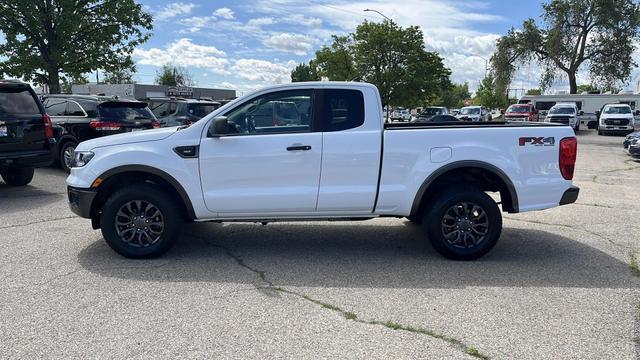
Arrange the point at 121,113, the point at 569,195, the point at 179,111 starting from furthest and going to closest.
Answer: the point at 179,111, the point at 121,113, the point at 569,195

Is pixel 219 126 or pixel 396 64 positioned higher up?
pixel 396 64

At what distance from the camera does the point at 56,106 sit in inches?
464

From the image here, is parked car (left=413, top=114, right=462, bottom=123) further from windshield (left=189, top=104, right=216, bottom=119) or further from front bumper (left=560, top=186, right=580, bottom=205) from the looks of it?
windshield (left=189, top=104, right=216, bottom=119)

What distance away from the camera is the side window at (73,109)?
A: 11320 mm

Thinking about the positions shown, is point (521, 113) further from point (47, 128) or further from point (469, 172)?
point (47, 128)

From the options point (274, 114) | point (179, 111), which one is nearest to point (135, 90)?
point (179, 111)

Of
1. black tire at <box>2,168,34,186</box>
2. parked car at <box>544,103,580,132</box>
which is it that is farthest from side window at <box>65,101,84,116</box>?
parked car at <box>544,103,580,132</box>

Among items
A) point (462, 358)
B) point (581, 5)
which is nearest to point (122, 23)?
point (462, 358)

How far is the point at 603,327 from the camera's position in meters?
3.71

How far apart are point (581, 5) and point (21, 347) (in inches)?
1907

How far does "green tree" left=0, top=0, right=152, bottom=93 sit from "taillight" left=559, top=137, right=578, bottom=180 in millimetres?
19820

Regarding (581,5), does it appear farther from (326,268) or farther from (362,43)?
(326,268)

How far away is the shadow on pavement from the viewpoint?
15.4ft

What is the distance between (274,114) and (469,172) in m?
2.20
